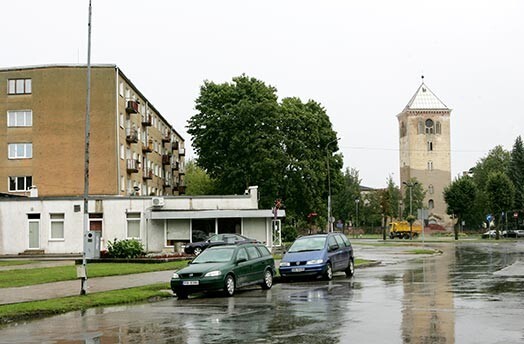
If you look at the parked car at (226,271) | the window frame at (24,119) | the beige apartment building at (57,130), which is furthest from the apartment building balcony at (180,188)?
the parked car at (226,271)

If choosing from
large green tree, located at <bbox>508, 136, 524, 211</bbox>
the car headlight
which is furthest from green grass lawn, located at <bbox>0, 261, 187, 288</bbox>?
large green tree, located at <bbox>508, 136, 524, 211</bbox>

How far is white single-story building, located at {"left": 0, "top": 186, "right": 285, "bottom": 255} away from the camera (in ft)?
155

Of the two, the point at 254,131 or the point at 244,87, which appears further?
the point at 244,87

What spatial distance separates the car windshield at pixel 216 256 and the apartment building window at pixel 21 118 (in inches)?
1581

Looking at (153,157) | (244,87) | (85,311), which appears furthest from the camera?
(153,157)

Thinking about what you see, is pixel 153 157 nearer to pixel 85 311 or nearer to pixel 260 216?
pixel 260 216

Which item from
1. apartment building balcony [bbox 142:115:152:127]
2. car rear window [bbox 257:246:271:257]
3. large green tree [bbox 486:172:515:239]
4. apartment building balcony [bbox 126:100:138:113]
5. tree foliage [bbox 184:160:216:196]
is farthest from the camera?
large green tree [bbox 486:172:515:239]

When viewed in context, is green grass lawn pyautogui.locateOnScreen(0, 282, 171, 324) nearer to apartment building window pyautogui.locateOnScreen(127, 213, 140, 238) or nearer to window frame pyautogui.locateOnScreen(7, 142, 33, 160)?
apartment building window pyautogui.locateOnScreen(127, 213, 140, 238)

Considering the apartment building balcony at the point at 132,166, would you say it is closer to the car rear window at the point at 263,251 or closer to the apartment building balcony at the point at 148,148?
the apartment building balcony at the point at 148,148

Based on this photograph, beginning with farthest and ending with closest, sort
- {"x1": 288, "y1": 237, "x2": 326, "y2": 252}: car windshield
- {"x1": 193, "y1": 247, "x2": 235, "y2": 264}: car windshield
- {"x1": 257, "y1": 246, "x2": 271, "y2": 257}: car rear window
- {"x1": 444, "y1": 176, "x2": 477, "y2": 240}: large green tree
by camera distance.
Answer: {"x1": 444, "y1": 176, "x2": 477, "y2": 240}: large green tree
{"x1": 288, "y1": 237, "x2": 326, "y2": 252}: car windshield
{"x1": 257, "y1": 246, "x2": 271, "y2": 257}: car rear window
{"x1": 193, "y1": 247, "x2": 235, "y2": 264}: car windshield

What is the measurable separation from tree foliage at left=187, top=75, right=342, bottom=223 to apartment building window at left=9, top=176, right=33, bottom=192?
14.6m

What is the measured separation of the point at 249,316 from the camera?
45.8 ft

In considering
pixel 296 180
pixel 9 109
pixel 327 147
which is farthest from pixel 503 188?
pixel 9 109

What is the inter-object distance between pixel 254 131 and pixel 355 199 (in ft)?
183
